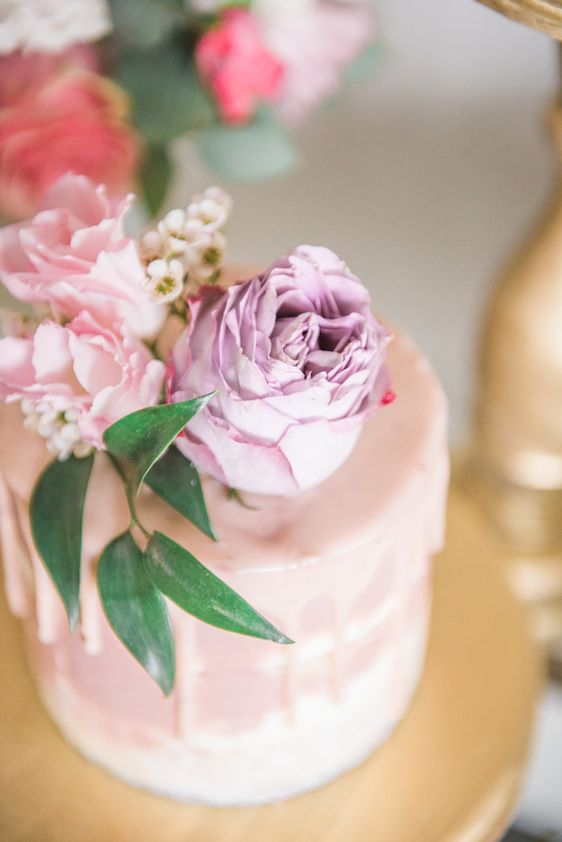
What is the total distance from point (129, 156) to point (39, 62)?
3.7 inches

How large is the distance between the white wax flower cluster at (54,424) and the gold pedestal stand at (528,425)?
43 centimetres

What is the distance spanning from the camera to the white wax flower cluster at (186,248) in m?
0.48

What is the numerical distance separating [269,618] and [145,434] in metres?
0.13

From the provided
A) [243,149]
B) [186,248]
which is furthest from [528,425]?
[186,248]

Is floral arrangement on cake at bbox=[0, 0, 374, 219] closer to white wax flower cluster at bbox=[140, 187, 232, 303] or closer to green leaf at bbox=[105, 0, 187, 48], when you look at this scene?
green leaf at bbox=[105, 0, 187, 48]

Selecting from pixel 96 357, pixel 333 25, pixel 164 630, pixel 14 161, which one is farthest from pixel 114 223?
pixel 333 25

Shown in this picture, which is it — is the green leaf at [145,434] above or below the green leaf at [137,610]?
above

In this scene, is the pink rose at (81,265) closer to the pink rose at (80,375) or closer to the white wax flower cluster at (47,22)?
the pink rose at (80,375)

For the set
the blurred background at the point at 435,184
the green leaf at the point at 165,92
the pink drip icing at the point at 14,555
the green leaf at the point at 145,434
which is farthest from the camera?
the blurred background at the point at 435,184

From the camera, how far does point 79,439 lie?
507 mm

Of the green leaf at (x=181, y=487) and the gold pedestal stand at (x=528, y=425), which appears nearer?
the green leaf at (x=181, y=487)

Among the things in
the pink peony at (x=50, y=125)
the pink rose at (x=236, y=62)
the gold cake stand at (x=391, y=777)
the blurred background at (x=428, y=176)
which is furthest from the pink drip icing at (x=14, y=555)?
the blurred background at (x=428, y=176)

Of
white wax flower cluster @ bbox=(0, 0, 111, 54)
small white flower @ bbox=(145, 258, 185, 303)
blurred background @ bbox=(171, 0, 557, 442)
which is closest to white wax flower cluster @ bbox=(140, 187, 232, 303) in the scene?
small white flower @ bbox=(145, 258, 185, 303)

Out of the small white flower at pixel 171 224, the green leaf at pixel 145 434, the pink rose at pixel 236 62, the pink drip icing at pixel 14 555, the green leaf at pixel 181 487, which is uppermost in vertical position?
the small white flower at pixel 171 224
